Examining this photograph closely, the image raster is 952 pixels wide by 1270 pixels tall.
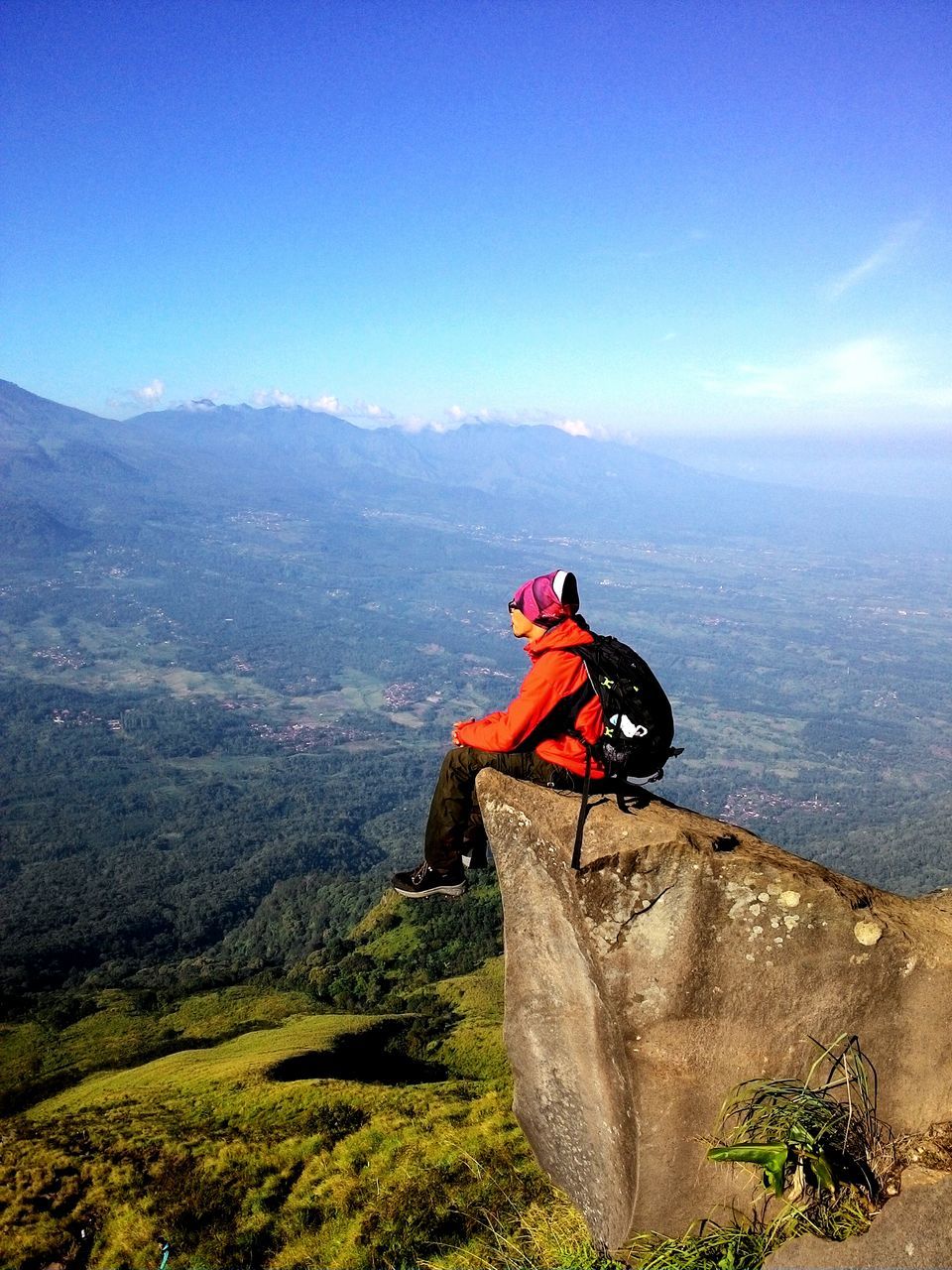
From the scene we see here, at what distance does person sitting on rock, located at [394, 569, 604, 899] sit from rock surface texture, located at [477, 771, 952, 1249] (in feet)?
2.10

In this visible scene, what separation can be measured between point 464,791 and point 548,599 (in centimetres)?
234

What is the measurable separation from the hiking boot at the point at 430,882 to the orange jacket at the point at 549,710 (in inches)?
71.6

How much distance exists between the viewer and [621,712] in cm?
709

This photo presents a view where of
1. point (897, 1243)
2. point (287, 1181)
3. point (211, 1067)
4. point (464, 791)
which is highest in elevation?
point (464, 791)

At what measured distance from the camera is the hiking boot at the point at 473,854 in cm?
851

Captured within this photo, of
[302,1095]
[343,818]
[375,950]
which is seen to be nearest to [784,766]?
[343,818]

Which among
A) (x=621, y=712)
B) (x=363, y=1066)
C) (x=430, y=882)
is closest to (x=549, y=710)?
(x=621, y=712)

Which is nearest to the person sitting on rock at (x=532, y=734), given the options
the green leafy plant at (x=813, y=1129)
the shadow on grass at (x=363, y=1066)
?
the green leafy plant at (x=813, y=1129)

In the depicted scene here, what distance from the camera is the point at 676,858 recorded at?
6723mm

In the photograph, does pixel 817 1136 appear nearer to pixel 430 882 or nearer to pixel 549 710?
pixel 549 710

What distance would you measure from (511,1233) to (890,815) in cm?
17731

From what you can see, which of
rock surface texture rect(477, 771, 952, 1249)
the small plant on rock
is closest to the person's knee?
rock surface texture rect(477, 771, 952, 1249)

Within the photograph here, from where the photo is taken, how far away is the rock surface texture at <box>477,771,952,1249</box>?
6371 millimetres

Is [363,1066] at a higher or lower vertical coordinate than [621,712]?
lower
